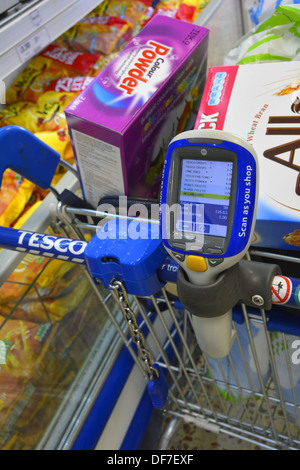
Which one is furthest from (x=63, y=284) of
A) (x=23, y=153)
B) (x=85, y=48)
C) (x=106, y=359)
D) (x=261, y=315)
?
(x=85, y=48)

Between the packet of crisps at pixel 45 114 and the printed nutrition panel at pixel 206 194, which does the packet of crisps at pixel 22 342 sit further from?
the packet of crisps at pixel 45 114

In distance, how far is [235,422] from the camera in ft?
4.32

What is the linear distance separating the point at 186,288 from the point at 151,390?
18.3 inches

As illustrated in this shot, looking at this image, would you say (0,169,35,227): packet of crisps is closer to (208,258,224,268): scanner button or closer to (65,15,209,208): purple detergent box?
(65,15,209,208): purple detergent box

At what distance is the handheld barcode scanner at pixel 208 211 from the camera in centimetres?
67

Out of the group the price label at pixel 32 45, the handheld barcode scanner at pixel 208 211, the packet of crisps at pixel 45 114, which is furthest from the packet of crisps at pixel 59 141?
the handheld barcode scanner at pixel 208 211

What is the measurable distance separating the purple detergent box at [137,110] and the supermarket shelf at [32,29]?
258 mm

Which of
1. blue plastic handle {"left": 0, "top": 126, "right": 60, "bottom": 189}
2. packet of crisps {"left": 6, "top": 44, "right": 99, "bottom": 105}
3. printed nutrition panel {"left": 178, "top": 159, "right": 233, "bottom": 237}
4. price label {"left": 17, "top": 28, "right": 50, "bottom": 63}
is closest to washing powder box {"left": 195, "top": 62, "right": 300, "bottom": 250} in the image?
printed nutrition panel {"left": 178, "top": 159, "right": 233, "bottom": 237}

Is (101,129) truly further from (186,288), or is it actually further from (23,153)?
(186,288)

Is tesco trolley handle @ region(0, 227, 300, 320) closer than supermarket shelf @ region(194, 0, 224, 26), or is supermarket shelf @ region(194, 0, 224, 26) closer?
tesco trolley handle @ region(0, 227, 300, 320)

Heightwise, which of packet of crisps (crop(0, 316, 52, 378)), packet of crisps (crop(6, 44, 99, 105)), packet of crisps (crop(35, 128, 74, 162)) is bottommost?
packet of crisps (crop(0, 316, 52, 378))

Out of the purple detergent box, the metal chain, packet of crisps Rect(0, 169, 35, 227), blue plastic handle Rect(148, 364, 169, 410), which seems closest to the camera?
the metal chain

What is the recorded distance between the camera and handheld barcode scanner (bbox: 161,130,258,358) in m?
0.67

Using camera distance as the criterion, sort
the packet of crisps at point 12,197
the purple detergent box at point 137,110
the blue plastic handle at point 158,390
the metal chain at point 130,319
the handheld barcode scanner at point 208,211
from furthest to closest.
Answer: the packet of crisps at point 12,197 < the blue plastic handle at point 158,390 < the purple detergent box at point 137,110 < the metal chain at point 130,319 < the handheld barcode scanner at point 208,211
